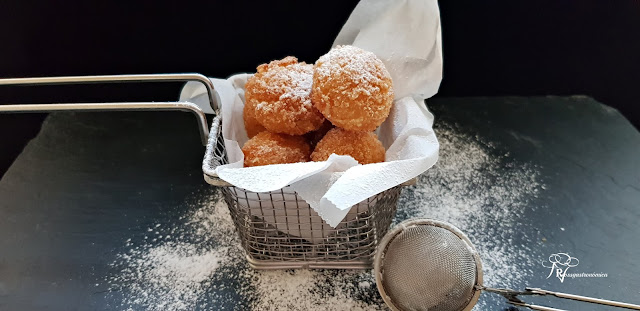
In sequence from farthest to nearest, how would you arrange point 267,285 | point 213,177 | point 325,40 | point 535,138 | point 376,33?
point 325,40
point 535,138
point 376,33
point 267,285
point 213,177

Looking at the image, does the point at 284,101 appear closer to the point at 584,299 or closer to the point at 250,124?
the point at 250,124

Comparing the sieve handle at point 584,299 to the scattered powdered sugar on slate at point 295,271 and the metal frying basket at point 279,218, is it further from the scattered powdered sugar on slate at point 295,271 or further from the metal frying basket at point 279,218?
the metal frying basket at point 279,218

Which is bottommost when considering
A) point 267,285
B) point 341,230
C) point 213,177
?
point 267,285

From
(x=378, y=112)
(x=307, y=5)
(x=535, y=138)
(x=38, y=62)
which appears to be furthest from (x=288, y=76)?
(x=38, y=62)

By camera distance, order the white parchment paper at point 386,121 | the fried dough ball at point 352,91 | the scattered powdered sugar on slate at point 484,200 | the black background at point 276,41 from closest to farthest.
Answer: the white parchment paper at point 386,121
the fried dough ball at point 352,91
the scattered powdered sugar on slate at point 484,200
the black background at point 276,41

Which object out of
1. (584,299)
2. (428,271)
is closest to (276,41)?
(428,271)

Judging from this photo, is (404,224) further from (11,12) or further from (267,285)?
(11,12)

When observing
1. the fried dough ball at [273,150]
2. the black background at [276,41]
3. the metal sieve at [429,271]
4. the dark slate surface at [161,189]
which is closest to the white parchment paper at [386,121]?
the fried dough ball at [273,150]
